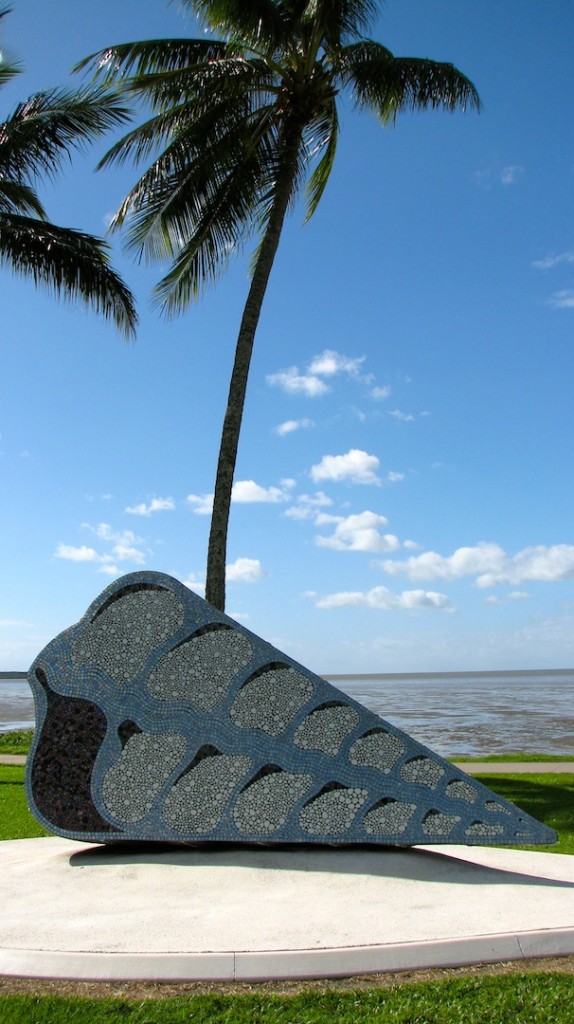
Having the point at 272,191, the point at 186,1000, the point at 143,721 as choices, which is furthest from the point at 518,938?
the point at 272,191

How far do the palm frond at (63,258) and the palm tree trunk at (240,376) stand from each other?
2977 millimetres

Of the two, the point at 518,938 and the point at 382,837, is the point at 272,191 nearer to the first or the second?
the point at 382,837

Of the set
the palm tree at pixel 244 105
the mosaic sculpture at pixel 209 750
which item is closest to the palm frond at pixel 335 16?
the palm tree at pixel 244 105

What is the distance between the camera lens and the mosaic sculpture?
608 cm

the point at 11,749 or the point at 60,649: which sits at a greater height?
the point at 60,649

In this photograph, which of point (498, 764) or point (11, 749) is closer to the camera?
point (498, 764)

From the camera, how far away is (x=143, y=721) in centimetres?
652

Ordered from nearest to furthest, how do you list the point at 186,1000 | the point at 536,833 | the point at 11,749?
the point at 186,1000
the point at 536,833
the point at 11,749

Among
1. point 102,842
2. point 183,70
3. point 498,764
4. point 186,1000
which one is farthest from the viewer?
point 498,764

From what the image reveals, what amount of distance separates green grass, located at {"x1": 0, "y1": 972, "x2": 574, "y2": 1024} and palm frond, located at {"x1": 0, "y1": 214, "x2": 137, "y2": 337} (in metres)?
11.7

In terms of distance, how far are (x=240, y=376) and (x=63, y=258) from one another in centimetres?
438

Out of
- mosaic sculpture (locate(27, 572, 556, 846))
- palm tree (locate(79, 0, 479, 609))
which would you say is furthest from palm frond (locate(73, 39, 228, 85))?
mosaic sculpture (locate(27, 572, 556, 846))

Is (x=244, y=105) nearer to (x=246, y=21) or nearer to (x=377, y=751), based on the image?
(x=246, y=21)

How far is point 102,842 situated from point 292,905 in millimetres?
1937
